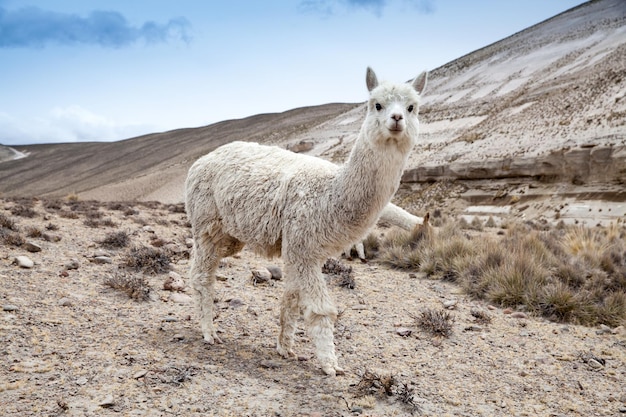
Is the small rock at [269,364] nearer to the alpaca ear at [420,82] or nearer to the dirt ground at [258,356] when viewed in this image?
the dirt ground at [258,356]

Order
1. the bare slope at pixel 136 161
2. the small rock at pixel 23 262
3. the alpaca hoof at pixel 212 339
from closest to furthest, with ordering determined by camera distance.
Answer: the alpaca hoof at pixel 212 339 → the small rock at pixel 23 262 → the bare slope at pixel 136 161

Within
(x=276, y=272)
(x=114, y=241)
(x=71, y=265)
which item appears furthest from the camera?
(x=114, y=241)

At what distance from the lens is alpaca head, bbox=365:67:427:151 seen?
3863mm

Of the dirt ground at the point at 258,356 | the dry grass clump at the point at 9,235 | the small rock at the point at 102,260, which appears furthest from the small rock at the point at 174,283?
the dry grass clump at the point at 9,235

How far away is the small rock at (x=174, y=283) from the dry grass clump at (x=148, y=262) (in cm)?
39

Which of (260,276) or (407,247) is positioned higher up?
(260,276)

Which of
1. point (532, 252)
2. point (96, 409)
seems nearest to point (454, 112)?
point (532, 252)

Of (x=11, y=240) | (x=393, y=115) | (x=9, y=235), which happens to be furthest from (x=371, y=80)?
(x=9, y=235)

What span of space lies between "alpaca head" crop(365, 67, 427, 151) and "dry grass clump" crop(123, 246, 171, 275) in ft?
14.6

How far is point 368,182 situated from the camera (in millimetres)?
4117

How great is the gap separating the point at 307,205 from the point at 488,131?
24.3 m

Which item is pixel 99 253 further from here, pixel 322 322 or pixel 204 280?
pixel 322 322

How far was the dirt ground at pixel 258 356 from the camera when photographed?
3.54 metres

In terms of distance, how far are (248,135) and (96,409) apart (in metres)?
58.3
